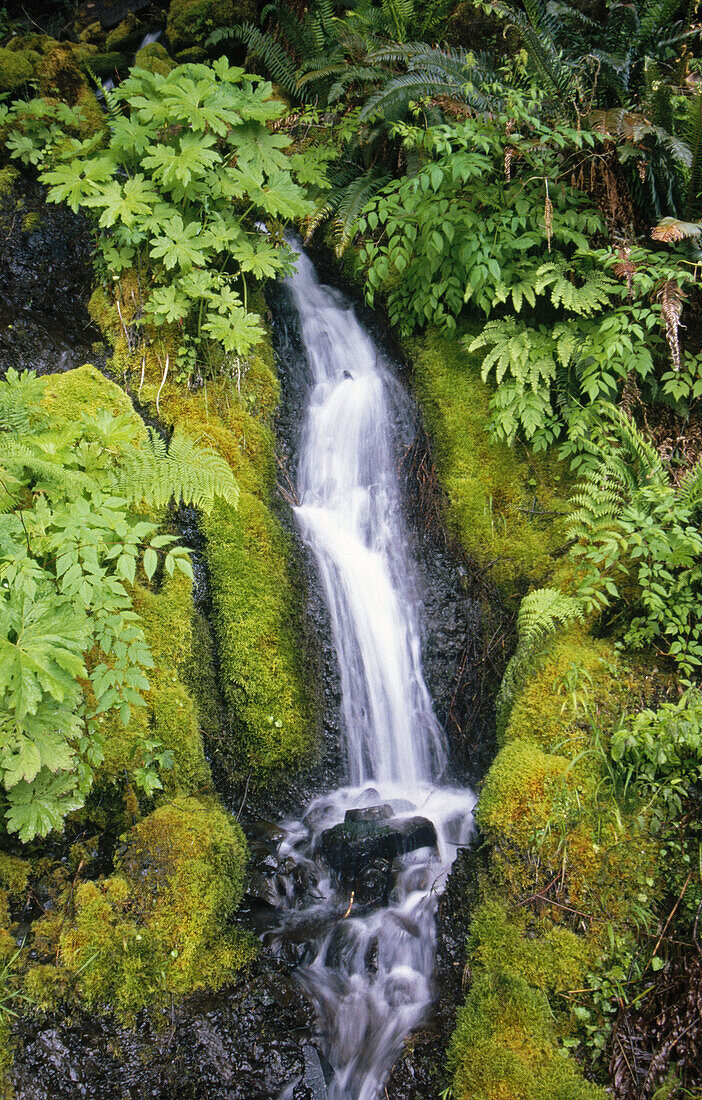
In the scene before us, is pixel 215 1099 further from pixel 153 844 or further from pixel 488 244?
pixel 488 244

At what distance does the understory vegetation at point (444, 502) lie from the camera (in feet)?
9.34

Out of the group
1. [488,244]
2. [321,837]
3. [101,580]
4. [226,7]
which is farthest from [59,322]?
[226,7]

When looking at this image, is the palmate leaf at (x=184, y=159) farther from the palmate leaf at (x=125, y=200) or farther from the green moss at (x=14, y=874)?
the green moss at (x=14, y=874)

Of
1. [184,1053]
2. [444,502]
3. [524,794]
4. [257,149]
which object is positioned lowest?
[184,1053]

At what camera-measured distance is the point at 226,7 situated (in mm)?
6777

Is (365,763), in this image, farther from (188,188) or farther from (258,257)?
(188,188)

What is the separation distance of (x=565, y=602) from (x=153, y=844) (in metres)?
2.70

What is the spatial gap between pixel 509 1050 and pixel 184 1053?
4.92 feet

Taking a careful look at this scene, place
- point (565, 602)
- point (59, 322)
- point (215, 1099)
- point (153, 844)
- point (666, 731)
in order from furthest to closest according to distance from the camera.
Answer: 1. point (59, 322)
2. point (565, 602)
3. point (153, 844)
4. point (666, 731)
5. point (215, 1099)

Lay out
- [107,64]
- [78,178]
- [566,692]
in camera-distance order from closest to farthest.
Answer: [566,692] < [78,178] < [107,64]

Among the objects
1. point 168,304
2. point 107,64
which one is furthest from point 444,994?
point 107,64

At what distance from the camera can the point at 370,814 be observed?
3916 mm

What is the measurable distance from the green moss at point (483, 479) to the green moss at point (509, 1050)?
2372 mm

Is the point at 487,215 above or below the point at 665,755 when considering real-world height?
above
